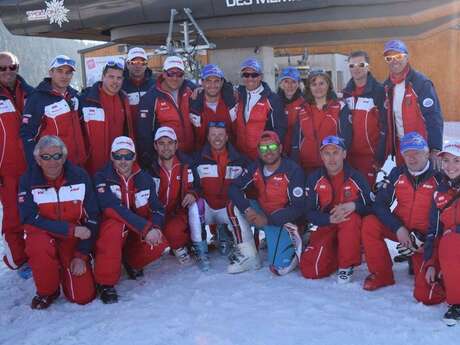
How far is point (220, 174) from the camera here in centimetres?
445

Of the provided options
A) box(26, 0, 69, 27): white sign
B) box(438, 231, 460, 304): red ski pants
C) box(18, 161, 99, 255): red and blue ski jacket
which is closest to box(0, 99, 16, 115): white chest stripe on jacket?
box(18, 161, 99, 255): red and blue ski jacket

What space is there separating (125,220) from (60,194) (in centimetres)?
50

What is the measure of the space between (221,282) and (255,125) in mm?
1442

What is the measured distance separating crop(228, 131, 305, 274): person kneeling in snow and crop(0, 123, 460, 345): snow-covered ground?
146mm

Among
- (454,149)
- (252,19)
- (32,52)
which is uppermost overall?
(32,52)

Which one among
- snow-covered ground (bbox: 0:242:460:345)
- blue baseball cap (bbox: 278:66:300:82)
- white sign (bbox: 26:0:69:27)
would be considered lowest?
snow-covered ground (bbox: 0:242:460:345)

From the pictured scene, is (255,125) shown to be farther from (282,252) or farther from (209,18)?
(209,18)

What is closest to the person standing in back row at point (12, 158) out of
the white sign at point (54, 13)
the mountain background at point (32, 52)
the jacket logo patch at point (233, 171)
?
the jacket logo patch at point (233, 171)

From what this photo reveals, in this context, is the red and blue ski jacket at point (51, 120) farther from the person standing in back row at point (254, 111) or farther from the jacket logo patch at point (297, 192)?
the jacket logo patch at point (297, 192)

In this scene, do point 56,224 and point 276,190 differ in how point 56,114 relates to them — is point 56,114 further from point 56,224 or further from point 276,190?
point 276,190

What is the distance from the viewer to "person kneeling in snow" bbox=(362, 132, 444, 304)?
11.2 feet

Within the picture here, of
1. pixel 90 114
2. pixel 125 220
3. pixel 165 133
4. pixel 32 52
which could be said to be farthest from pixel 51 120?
pixel 32 52

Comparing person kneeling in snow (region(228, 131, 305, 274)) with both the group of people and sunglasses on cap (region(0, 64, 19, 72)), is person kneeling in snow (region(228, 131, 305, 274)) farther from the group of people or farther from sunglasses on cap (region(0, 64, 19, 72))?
sunglasses on cap (region(0, 64, 19, 72))

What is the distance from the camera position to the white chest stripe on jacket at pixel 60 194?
11.6ft
